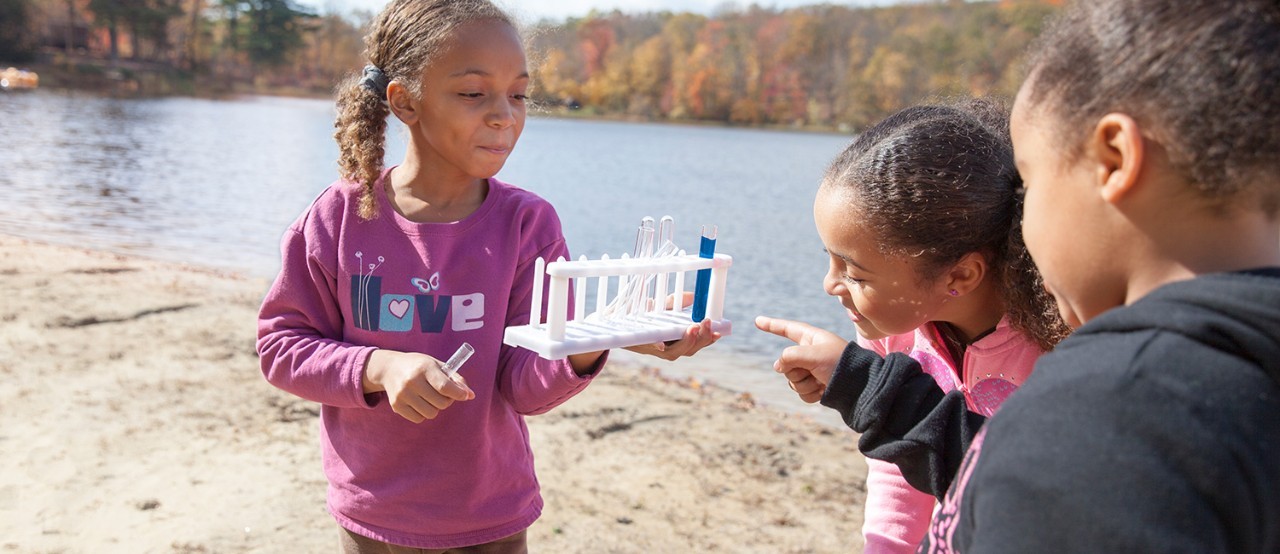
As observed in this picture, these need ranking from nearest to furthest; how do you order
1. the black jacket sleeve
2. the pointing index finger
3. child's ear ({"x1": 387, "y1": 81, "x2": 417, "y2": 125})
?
the black jacket sleeve → the pointing index finger → child's ear ({"x1": 387, "y1": 81, "x2": 417, "y2": 125})

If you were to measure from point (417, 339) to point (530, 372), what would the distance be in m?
0.30

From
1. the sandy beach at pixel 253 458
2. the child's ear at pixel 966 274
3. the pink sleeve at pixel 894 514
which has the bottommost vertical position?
the sandy beach at pixel 253 458

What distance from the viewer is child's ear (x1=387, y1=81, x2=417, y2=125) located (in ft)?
8.46

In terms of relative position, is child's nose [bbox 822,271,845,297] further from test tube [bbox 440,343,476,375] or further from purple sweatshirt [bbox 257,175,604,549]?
test tube [bbox 440,343,476,375]

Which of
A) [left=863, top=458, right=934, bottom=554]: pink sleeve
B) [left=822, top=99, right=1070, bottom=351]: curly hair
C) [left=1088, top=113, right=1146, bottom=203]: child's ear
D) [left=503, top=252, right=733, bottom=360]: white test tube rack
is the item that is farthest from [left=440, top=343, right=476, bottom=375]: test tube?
[left=1088, top=113, right=1146, bottom=203]: child's ear

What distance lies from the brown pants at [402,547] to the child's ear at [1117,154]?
1.77m

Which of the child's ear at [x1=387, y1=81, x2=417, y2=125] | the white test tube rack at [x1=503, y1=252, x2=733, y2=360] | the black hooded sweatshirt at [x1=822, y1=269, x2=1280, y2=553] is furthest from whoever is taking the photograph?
the child's ear at [x1=387, y1=81, x2=417, y2=125]

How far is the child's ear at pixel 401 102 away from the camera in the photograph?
8.46ft

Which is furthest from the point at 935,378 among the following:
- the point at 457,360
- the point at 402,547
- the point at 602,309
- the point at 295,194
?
the point at 295,194

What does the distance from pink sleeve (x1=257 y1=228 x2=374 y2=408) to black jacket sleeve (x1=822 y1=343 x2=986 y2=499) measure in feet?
3.81

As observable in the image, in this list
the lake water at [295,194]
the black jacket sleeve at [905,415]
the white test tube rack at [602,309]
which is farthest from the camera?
the lake water at [295,194]

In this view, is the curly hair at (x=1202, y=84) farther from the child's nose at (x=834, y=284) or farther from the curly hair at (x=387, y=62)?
the curly hair at (x=387, y=62)

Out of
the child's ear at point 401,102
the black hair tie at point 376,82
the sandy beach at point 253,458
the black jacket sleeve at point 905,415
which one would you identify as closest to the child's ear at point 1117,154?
the black jacket sleeve at point 905,415

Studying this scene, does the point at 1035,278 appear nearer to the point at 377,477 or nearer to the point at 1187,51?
the point at 1187,51
